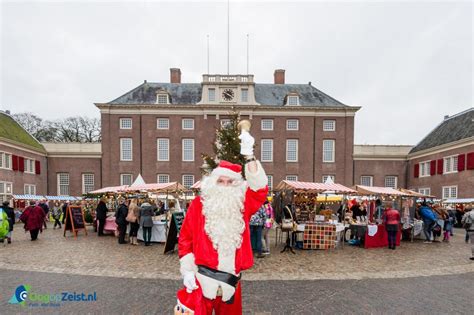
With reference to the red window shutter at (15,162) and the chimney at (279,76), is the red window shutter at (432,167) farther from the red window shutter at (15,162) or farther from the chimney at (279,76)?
the red window shutter at (15,162)

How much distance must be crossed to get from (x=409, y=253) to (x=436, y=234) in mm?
3853

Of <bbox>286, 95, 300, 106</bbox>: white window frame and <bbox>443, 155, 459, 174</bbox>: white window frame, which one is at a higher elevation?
<bbox>286, 95, 300, 106</bbox>: white window frame

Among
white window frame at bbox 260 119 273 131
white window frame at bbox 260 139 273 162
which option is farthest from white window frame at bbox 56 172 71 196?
white window frame at bbox 260 119 273 131

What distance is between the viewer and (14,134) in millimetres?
28859

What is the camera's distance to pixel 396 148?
34031 millimetres

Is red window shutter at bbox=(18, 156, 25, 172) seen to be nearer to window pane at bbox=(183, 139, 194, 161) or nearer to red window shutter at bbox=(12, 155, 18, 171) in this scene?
red window shutter at bbox=(12, 155, 18, 171)

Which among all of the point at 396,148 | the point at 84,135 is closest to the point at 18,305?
the point at 396,148

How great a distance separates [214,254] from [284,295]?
3367 mm

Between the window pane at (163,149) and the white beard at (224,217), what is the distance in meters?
29.4

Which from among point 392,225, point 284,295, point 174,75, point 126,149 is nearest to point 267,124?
point 174,75

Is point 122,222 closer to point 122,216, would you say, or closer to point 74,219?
point 122,216

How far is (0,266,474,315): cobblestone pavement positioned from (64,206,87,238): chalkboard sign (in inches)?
261

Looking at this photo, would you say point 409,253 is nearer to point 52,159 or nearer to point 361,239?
point 361,239

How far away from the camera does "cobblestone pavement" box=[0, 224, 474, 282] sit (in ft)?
23.4
